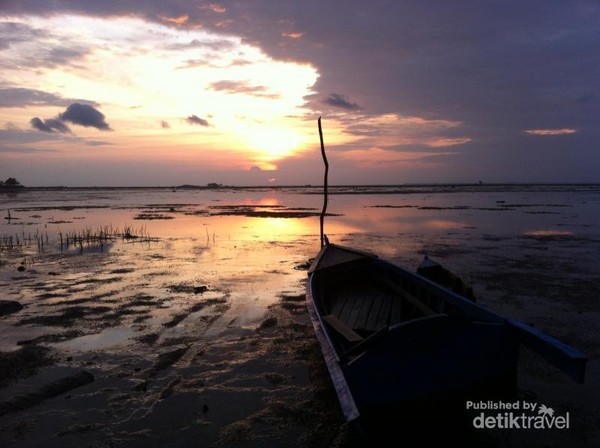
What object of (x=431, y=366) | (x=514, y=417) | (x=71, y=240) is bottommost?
(x=514, y=417)

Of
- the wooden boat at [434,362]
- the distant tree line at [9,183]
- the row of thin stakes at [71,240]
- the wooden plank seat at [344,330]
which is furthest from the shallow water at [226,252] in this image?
the distant tree line at [9,183]

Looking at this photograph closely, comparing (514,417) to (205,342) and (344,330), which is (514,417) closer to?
(344,330)

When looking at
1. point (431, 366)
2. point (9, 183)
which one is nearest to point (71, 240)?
point (431, 366)

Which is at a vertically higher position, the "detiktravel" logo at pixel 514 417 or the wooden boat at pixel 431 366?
the wooden boat at pixel 431 366

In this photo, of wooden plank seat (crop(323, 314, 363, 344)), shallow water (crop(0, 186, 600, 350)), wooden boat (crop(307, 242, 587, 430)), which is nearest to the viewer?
wooden boat (crop(307, 242, 587, 430))

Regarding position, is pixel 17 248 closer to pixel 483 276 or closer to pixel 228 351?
pixel 228 351

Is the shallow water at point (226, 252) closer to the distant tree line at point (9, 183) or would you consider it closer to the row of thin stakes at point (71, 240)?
A: the row of thin stakes at point (71, 240)

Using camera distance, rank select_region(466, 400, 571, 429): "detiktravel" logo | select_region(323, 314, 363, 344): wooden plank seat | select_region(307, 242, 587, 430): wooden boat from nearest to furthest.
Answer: select_region(307, 242, 587, 430): wooden boat < select_region(466, 400, 571, 429): "detiktravel" logo < select_region(323, 314, 363, 344): wooden plank seat

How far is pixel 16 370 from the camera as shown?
7.63 meters

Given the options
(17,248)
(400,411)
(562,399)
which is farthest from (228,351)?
(17,248)

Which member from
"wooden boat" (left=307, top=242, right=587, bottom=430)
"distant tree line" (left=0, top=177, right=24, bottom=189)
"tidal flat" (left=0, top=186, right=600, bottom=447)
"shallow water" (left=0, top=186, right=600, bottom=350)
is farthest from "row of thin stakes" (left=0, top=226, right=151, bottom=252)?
"distant tree line" (left=0, top=177, right=24, bottom=189)

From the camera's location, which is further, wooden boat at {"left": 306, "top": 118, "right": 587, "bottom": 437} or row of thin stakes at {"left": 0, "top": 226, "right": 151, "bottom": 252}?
row of thin stakes at {"left": 0, "top": 226, "right": 151, "bottom": 252}

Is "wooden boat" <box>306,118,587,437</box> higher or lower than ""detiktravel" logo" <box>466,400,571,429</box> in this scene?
higher

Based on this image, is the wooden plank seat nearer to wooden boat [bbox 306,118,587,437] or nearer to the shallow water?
wooden boat [bbox 306,118,587,437]
